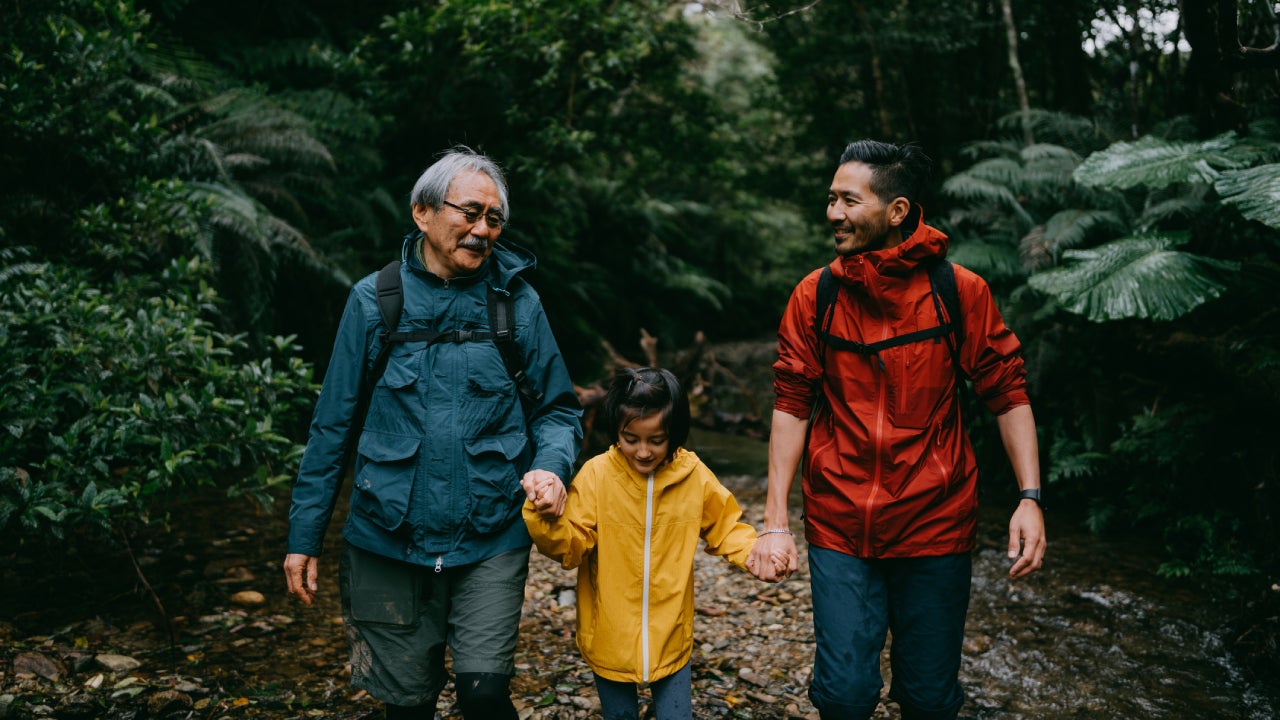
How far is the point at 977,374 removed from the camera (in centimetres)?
244

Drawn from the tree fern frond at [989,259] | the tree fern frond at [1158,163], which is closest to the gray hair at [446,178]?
the tree fern frond at [1158,163]

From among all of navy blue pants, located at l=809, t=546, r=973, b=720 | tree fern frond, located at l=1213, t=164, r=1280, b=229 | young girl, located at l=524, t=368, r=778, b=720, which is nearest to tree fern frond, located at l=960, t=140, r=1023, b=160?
tree fern frond, located at l=1213, t=164, r=1280, b=229

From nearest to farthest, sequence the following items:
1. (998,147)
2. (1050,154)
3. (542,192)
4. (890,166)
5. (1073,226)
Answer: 1. (890,166)
2. (1073,226)
3. (1050,154)
4. (998,147)
5. (542,192)

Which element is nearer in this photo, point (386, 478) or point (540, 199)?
point (386, 478)

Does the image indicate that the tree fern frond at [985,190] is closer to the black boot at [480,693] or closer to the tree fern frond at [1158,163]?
the tree fern frond at [1158,163]

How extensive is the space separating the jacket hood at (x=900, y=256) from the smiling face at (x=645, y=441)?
0.73 meters

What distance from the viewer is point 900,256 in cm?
233

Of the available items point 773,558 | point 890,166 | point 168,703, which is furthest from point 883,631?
point 168,703

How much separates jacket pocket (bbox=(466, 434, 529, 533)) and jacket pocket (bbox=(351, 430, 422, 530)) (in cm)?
17

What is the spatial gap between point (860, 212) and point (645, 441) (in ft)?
3.15

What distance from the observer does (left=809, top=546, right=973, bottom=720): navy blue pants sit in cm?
236

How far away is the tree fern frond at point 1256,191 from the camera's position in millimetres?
3910

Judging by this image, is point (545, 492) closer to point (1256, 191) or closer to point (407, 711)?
point (407, 711)

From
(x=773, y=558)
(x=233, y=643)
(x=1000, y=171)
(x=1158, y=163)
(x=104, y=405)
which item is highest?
(x=1000, y=171)
